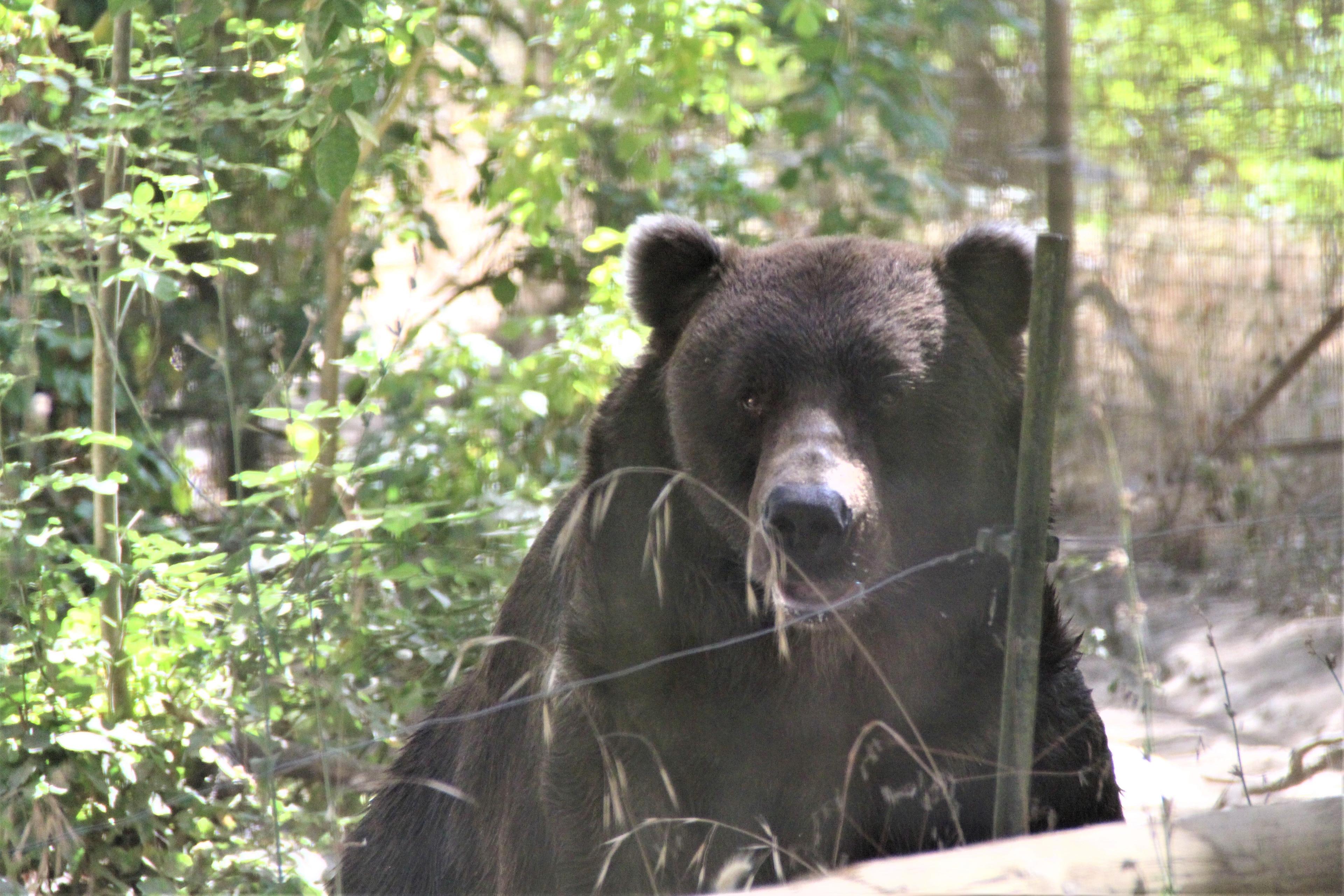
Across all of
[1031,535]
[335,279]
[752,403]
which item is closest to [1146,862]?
[1031,535]

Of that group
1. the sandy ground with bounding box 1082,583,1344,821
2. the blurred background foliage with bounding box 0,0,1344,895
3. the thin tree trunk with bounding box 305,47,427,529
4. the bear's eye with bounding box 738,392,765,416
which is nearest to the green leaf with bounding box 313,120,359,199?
the blurred background foliage with bounding box 0,0,1344,895

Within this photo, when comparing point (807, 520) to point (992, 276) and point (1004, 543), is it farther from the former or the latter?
point (992, 276)

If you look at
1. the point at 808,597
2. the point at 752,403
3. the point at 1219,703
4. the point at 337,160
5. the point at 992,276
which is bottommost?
the point at 1219,703

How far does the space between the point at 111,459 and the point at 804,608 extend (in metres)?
2.13

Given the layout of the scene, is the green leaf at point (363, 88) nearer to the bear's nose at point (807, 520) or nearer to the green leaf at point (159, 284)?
the green leaf at point (159, 284)

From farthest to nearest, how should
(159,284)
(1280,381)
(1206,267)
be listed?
1. (1206,267)
2. (1280,381)
3. (159,284)

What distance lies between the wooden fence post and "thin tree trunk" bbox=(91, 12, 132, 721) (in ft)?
7.55

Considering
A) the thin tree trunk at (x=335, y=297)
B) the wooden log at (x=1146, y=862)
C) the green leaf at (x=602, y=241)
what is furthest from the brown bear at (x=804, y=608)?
the thin tree trunk at (x=335, y=297)

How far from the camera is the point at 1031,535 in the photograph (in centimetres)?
226

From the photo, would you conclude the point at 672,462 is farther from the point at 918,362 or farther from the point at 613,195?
the point at 613,195

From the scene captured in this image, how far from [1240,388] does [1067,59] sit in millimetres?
1994

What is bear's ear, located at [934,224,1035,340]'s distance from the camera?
285 centimetres

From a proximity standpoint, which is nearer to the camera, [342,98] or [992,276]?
[992,276]

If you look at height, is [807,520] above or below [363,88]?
below
